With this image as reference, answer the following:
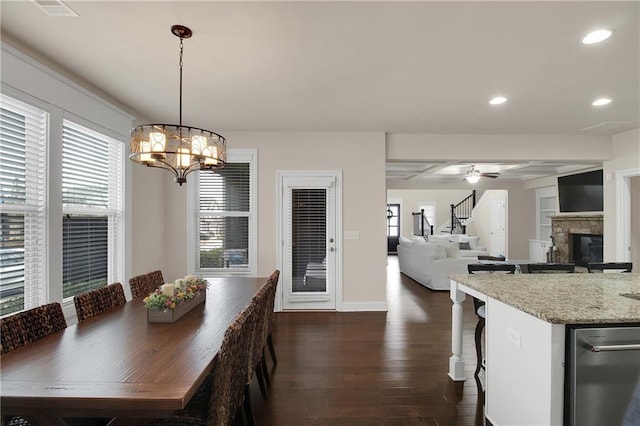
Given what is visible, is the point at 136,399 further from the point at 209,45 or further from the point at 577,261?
the point at 577,261

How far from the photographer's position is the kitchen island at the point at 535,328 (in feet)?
4.93

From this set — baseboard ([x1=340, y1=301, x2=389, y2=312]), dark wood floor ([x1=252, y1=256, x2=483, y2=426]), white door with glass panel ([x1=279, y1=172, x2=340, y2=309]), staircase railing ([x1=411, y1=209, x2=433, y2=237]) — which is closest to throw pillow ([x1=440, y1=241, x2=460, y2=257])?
dark wood floor ([x1=252, y1=256, x2=483, y2=426])

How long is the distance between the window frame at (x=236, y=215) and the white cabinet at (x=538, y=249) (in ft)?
27.8

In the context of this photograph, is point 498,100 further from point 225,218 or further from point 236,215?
point 225,218

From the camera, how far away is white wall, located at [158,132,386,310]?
455cm

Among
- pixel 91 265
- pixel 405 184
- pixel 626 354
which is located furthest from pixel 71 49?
pixel 405 184

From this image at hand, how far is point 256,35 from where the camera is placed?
6.97 feet

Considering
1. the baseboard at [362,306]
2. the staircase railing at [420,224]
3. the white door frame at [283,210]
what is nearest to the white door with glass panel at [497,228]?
the staircase railing at [420,224]

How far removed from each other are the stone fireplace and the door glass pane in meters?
6.91

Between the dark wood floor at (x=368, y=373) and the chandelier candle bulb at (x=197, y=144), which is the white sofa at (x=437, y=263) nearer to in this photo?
the dark wood floor at (x=368, y=373)

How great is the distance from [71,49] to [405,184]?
817cm

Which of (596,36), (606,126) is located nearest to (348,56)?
(596,36)

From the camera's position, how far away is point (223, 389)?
1.39 metres

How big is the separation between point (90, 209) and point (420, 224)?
38.6 feet
